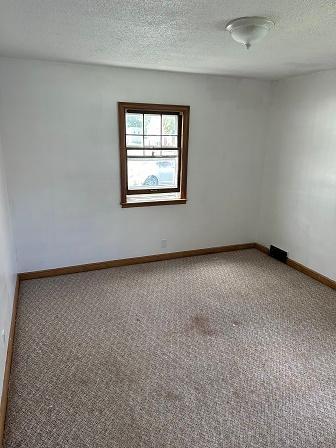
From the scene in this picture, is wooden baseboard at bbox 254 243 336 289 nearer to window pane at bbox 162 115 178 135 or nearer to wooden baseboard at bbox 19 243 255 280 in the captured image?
wooden baseboard at bbox 19 243 255 280

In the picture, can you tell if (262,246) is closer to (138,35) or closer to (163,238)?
(163,238)

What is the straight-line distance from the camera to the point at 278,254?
13.9 ft

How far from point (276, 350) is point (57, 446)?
66.4 inches

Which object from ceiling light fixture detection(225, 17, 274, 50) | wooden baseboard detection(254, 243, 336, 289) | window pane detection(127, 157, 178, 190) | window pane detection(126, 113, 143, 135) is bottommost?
wooden baseboard detection(254, 243, 336, 289)

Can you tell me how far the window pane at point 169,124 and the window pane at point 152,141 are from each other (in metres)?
0.11

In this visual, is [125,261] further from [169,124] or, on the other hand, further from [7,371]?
[7,371]

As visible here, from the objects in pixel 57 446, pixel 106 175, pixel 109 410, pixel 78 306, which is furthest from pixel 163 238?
pixel 57 446

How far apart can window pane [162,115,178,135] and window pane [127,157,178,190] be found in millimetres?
340

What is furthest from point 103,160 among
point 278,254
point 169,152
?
point 278,254

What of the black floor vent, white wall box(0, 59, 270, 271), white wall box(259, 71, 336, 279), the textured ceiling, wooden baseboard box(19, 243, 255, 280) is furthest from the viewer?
the black floor vent

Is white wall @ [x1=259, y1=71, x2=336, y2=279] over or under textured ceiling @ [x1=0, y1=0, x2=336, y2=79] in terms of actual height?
under

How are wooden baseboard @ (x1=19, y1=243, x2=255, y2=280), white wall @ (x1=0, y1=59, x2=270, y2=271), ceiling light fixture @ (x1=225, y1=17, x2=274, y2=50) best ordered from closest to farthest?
ceiling light fixture @ (x1=225, y1=17, x2=274, y2=50)
white wall @ (x1=0, y1=59, x2=270, y2=271)
wooden baseboard @ (x1=19, y1=243, x2=255, y2=280)

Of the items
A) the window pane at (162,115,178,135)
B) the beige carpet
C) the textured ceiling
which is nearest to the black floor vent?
the beige carpet

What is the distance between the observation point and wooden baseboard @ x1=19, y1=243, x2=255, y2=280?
11.8ft
